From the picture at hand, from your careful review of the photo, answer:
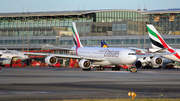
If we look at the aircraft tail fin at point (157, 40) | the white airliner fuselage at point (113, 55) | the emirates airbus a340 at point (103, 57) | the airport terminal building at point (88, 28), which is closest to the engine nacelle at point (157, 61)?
the aircraft tail fin at point (157, 40)

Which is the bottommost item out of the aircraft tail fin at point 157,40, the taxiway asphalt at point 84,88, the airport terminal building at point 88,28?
the taxiway asphalt at point 84,88

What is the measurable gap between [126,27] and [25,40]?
35.5 metres

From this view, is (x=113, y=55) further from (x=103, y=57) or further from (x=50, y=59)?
(x=50, y=59)

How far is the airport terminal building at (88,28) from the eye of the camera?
335 ft

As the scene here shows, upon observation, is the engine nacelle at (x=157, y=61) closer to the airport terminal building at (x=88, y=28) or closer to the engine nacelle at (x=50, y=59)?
the engine nacelle at (x=50, y=59)

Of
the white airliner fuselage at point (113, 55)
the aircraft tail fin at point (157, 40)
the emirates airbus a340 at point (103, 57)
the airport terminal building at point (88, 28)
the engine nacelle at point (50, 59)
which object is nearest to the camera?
the white airliner fuselage at point (113, 55)

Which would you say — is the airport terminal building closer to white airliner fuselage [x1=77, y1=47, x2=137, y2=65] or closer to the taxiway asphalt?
white airliner fuselage [x1=77, y1=47, x2=137, y2=65]

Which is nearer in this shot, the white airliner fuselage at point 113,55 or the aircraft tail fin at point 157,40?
the white airliner fuselage at point 113,55

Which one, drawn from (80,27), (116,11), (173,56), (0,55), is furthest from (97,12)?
(173,56)

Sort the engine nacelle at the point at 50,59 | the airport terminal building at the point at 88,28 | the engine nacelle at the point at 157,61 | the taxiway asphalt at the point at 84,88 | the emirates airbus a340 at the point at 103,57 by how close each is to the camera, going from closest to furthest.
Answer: the taxiway asphalt at the point at 84,88
the emirates airbus a340 at the point at 103,57
the engine nacelle at the point at 50,59
the engine nacelle at the point at 157,61
the airport terminal building at the point at 88,28

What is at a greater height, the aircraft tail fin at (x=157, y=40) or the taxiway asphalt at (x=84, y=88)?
the aircraft tail fin at (x=157, y=40)

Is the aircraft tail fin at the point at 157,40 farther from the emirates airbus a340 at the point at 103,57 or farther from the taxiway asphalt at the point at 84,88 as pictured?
the taxiway asphalt at the point at 84,88

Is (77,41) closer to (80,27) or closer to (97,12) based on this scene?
(80,27)

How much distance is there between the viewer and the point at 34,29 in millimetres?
124562
